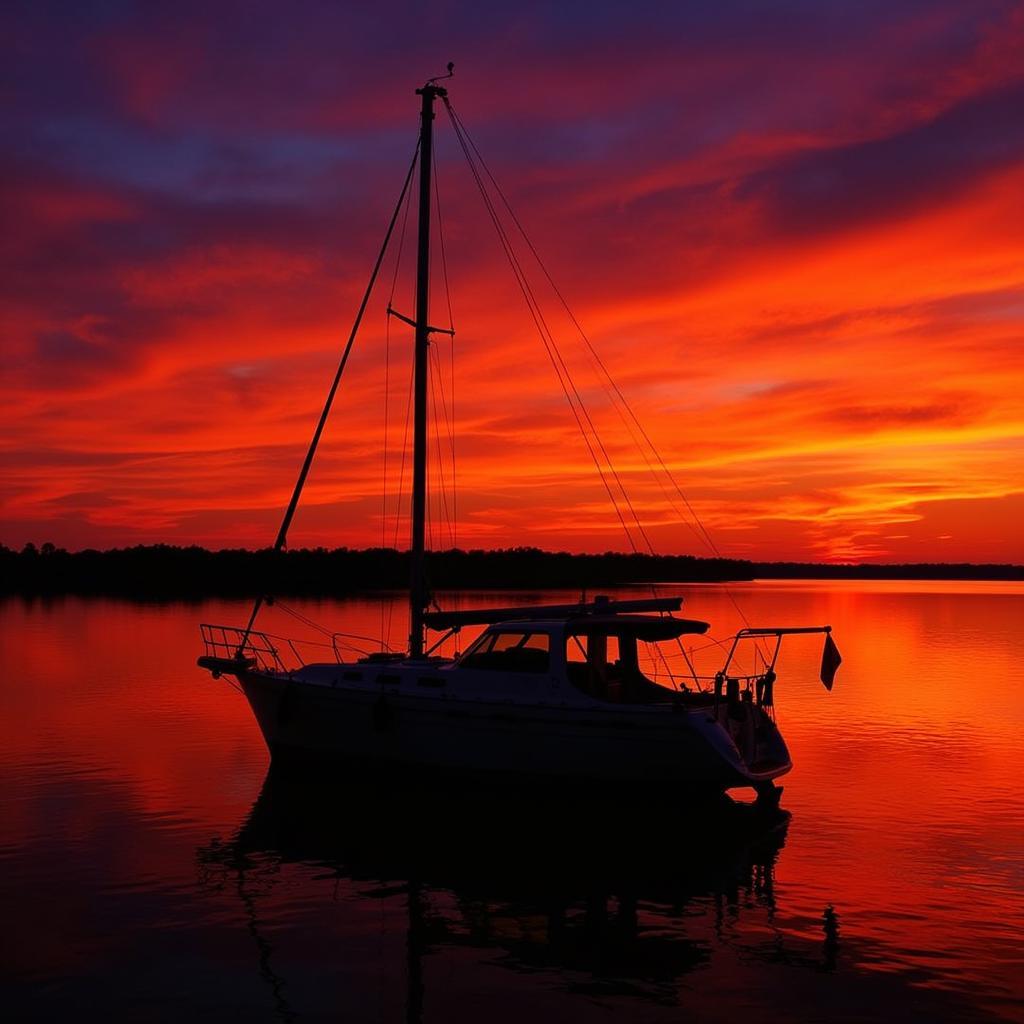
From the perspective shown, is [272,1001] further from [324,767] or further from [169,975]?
[324,767]

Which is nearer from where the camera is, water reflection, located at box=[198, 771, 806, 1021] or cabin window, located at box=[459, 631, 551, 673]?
water reflection, located at box=[198, 771, 806, 1021]

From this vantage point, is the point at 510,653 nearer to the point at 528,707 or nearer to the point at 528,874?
the point at 528,707

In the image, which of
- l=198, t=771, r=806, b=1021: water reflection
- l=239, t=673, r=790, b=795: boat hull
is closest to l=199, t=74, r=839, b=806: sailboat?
l=239, t=673, r=790, b=795: boat hull

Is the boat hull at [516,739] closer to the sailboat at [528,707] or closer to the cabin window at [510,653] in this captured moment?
the sailboat at [528,707]

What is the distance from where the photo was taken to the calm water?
40.7ft

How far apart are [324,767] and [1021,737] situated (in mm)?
20700

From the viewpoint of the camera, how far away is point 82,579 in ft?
554

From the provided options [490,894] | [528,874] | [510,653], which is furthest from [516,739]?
[490,894]

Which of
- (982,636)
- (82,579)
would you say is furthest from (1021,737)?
(82,579)

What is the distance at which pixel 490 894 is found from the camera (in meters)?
16.4

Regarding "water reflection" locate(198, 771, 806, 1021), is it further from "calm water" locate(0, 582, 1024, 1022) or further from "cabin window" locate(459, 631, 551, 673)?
"cabin window" locate(459, 631, 551, 673)

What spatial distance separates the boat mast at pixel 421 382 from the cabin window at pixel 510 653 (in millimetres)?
2673

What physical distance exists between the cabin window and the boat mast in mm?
2673

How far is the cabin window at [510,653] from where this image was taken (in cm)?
2136
